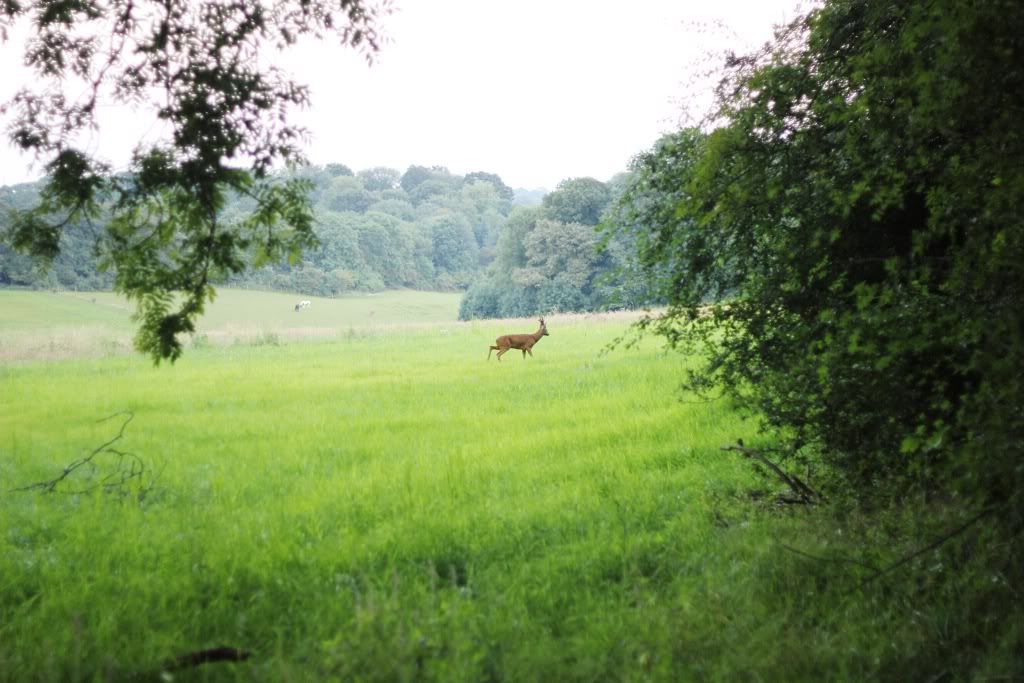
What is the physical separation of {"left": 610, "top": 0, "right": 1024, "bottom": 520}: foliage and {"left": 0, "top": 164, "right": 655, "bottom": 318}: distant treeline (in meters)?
26.8

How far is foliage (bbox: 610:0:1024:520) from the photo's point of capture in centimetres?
379

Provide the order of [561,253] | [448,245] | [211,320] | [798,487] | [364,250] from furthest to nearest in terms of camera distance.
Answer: [448,245]
[561,253]
[364,250]
[211,320]
[798,487]

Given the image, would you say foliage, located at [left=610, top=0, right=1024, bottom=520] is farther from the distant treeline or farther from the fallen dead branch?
the distant treeline

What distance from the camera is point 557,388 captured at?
50.1ft

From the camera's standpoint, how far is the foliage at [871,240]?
3791mm

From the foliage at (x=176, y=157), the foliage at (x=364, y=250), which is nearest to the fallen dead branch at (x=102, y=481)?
the foliage at (x=176, y=157)

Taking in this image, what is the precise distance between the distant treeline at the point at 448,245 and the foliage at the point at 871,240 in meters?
26.8

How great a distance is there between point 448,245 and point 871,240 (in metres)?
62.7

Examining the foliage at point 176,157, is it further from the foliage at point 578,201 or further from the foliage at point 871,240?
the foliage at point 578,201

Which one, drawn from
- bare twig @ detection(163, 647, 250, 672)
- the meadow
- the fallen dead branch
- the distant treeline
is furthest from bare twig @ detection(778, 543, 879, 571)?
the distant treeline

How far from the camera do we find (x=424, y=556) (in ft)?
19.3

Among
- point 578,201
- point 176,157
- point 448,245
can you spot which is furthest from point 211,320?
point 176,157

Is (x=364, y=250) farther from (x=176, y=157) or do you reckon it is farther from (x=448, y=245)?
(x=176, y=157)

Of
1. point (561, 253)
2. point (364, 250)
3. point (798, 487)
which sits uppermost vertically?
point (561, 253)
